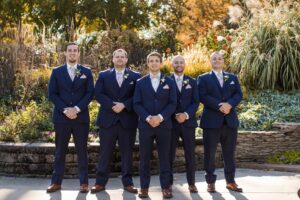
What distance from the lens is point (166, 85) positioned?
619cm

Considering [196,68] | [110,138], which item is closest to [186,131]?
[110,138]

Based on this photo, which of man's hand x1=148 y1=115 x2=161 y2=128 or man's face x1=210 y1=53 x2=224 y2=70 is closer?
man's hand x1=148 y1=115 x2=161 y2=128

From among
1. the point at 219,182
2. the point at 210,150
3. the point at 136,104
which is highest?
the point at 136,104

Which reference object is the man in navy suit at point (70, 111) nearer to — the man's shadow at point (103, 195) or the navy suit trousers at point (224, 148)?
the man's shadow at point (103, 195)

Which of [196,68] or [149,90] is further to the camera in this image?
[196,68]

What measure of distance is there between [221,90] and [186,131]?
0.73m

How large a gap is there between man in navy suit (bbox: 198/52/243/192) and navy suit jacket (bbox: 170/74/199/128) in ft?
0.50

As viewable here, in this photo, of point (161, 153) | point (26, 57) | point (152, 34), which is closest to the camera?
point (161, 153)

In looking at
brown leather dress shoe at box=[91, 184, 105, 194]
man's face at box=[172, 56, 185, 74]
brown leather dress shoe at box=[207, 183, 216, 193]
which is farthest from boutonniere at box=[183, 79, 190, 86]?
brown leather dress shoe at box=[91, 184, 105, 194]

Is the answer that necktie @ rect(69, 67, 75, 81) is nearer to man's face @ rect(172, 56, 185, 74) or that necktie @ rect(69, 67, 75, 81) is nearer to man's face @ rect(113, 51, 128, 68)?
man's face @ rect(113, 51, 128, 68)

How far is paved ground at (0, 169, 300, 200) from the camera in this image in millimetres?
5977

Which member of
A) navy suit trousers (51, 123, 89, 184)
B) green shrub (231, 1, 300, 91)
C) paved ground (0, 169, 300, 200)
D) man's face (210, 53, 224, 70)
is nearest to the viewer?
paved ground (0, 169, 300, 200)

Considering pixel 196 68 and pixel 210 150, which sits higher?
pixel 196 68

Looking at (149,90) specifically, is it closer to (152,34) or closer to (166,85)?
(166,85)
